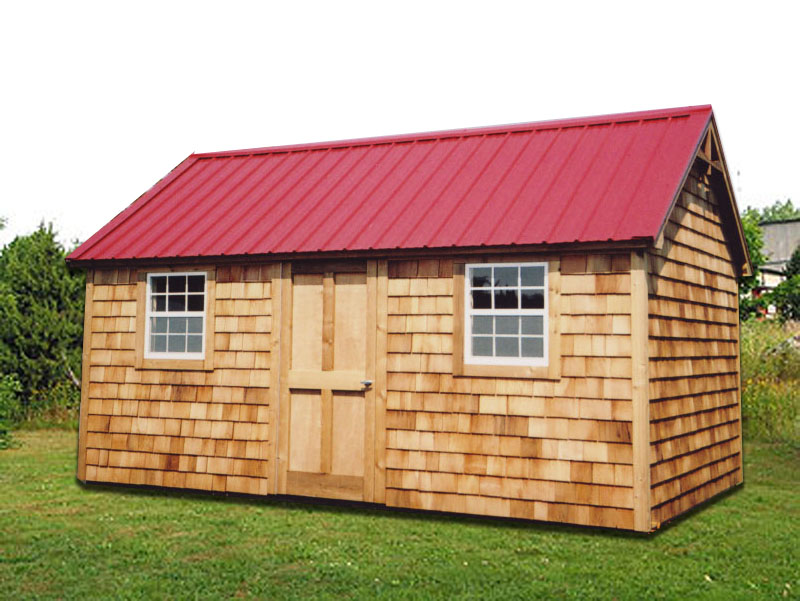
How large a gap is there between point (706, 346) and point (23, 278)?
1429 cm

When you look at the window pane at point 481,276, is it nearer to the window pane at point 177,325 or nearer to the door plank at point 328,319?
the door plank at point 328,319

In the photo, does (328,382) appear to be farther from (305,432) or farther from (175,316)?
(175,316)

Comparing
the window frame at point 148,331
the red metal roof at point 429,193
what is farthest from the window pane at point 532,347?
the window frame at point 148,331

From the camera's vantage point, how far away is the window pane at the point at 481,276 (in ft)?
34.1

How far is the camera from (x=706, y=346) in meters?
11.9

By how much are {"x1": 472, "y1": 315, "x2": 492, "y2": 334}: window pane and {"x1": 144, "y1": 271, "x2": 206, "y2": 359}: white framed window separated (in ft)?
11.9

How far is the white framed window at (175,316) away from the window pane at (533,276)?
424 cm

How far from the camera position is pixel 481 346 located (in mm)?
10398

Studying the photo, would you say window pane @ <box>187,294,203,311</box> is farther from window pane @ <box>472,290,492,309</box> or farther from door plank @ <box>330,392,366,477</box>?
window pane @ <box>472,290,492,309</box>

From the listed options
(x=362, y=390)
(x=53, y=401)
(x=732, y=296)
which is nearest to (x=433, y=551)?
(x=362, y=390)

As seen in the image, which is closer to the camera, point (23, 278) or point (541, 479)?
point (541, 479)

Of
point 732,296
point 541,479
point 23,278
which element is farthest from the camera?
A: point 23,278

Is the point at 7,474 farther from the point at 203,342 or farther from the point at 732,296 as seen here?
the point at 732,296

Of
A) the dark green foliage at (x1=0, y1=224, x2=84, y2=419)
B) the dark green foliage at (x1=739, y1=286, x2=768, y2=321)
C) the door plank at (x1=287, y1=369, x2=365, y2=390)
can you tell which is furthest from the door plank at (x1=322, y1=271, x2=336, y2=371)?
the dark green foliage at (x1=739, y1=286, x2=768, y2=321)
